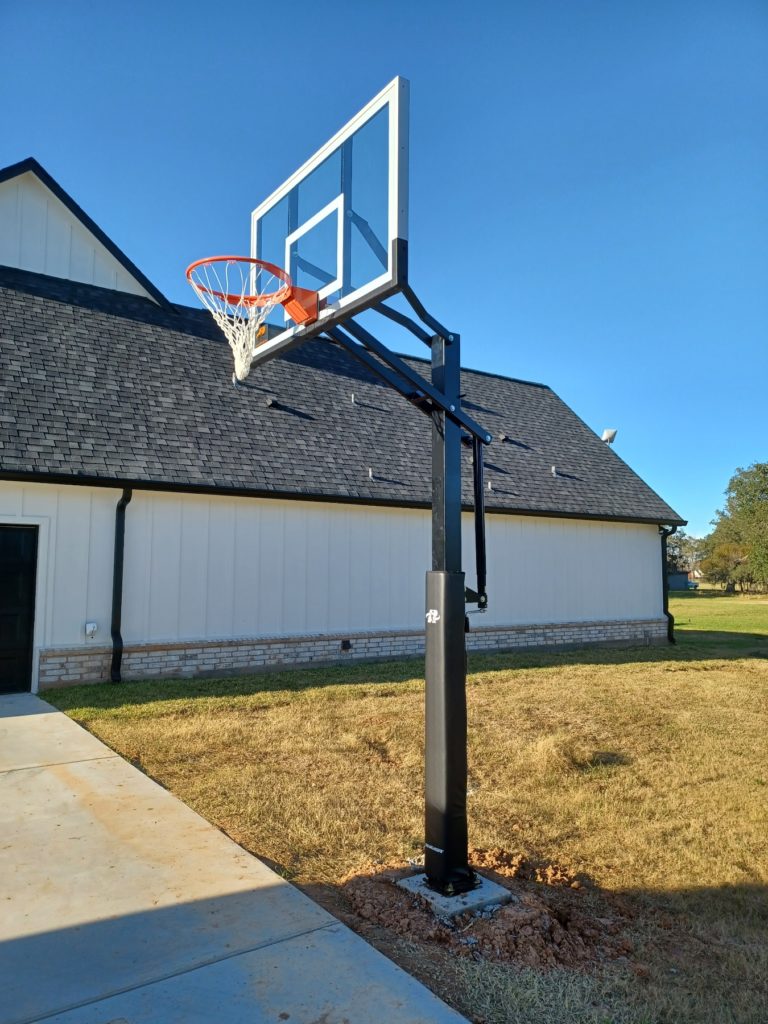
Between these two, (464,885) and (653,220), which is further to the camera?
(653,220)

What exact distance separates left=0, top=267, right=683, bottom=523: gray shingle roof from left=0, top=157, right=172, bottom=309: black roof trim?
33 centimetres

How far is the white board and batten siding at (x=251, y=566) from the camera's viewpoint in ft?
33.2

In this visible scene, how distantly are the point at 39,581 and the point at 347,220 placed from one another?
24.7 ft

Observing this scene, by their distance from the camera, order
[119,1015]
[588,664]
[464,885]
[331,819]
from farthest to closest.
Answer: [588,664] → [331,819] → [464,885] → [119,1015]

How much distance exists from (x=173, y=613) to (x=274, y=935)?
821 centimetres

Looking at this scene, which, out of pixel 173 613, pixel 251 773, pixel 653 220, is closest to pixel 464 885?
pixel 251 773

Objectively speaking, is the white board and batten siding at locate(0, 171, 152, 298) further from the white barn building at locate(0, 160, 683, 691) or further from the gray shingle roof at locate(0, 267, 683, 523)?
the gray shingle roof at locate(0, 267, 683, 523)

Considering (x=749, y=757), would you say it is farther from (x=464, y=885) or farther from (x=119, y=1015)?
(x=119, y=1015)

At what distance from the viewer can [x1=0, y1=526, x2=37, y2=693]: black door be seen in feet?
31.7

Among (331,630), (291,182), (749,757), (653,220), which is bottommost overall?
(749,757)

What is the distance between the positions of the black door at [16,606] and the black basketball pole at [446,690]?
786 cm

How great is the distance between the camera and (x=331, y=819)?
16.5 ft

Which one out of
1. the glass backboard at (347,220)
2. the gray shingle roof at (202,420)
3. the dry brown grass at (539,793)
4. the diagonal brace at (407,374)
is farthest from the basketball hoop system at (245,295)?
the gray shingle roof at (202,420)

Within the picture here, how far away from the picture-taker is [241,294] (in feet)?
19.7
